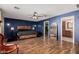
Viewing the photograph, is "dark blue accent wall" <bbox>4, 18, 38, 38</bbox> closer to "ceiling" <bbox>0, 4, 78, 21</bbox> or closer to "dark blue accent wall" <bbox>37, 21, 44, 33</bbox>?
"dark blue accent wall" <bbox>37, 21, 44, 33</bbox>

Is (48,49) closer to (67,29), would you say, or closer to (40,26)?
(67,29)

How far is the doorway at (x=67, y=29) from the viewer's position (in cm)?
554

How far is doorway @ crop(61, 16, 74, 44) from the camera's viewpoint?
18.2ft

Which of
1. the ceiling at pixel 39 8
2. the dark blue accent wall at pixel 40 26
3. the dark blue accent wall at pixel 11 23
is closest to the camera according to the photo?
the ceiling at pixel 39 8

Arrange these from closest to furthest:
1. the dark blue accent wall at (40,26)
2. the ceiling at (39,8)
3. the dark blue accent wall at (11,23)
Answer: the ceiling at (39,8) < the dark blue accent wall at (11,23) < the dark blue accent wall at (40,26)

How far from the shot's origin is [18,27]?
923 centimetres

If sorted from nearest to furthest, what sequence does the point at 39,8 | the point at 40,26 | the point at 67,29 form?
1. the point at 39,8
2. the point at 67,29
3. the point at 40,26

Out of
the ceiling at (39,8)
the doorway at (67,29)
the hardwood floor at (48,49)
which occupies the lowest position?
the hardwood floor at (48,49)

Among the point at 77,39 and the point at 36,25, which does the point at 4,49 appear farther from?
the point at 36,25

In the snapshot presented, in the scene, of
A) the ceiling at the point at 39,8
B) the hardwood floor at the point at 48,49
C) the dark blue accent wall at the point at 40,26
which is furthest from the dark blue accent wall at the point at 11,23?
the hardwood floor at the point at 48,49

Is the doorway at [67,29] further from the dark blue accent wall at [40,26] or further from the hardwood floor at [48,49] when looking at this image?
the dark blue accent wall at [40,26]

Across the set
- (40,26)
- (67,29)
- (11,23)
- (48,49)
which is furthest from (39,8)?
(40,26)

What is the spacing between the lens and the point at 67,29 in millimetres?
5980
